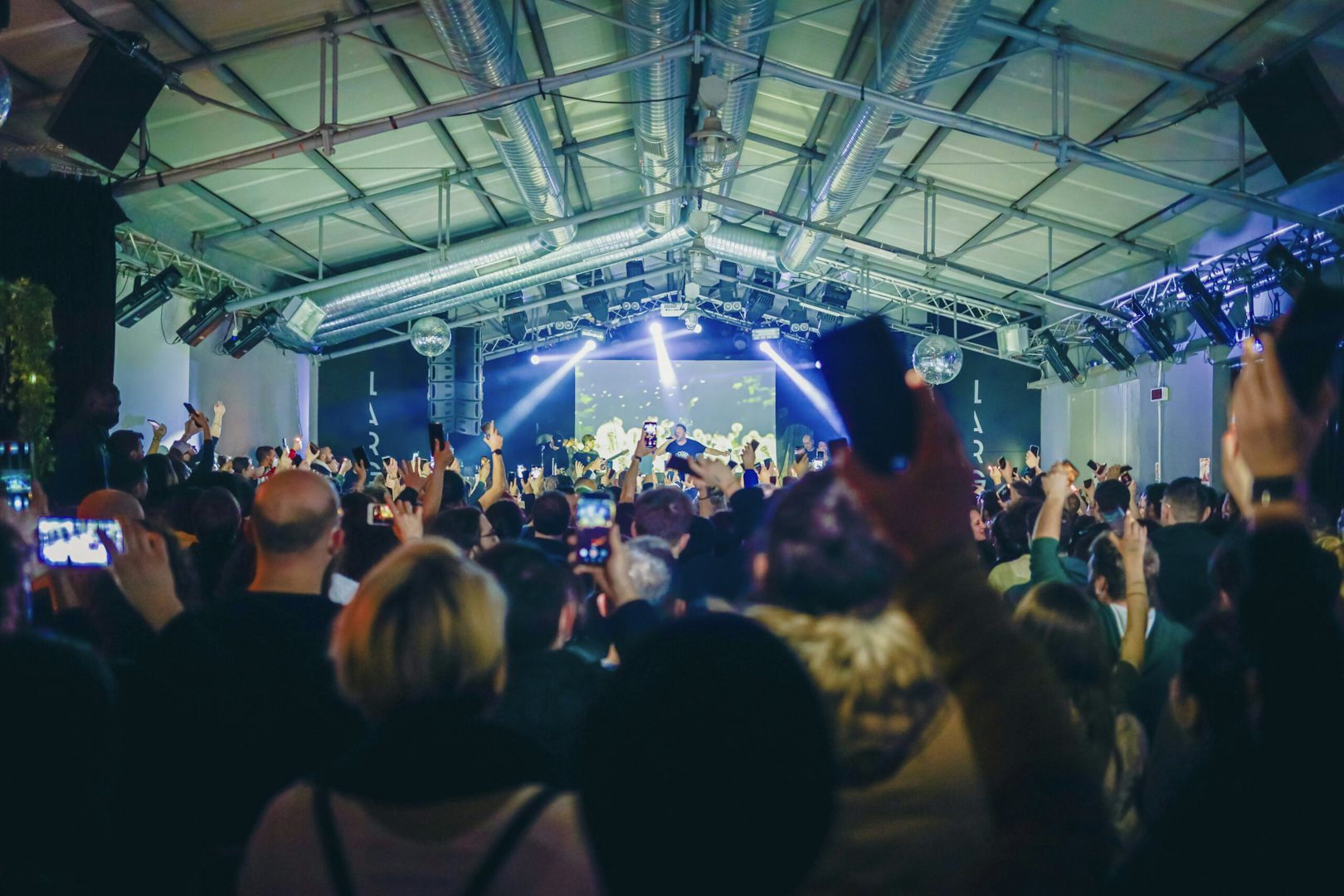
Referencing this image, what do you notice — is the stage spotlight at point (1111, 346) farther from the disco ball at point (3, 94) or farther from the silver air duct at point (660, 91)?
the disco ball at point (3, 94)

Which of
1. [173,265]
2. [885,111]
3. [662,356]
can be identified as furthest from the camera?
[662,356]

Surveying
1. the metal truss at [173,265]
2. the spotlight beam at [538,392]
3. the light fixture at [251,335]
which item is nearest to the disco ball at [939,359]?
the light fixture at [251,335]

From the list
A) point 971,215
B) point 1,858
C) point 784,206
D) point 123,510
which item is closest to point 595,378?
point 784,206

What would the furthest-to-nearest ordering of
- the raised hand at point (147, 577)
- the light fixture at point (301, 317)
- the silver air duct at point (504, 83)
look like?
the light fixture at point (301, 317) → the silver air duct at point (504, 83) → the raised hand at point (147, 577)

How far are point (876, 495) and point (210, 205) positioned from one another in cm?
939

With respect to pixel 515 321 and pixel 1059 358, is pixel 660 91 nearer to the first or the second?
pixel 1059 358

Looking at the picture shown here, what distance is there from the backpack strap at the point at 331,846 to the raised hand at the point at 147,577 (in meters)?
1.09

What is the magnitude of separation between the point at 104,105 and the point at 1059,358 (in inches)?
461

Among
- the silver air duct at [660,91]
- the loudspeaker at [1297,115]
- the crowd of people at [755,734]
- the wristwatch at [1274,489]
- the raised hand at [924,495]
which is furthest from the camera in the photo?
the silver air duct at [660,91]

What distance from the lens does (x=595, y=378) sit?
19.9 meters

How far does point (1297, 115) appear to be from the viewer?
5.98 meters

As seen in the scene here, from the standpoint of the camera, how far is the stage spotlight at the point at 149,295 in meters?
8.42

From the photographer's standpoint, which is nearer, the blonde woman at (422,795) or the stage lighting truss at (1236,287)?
the blonde woman at (422,795)

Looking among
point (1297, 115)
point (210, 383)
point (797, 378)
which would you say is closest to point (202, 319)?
point (210, 383)
